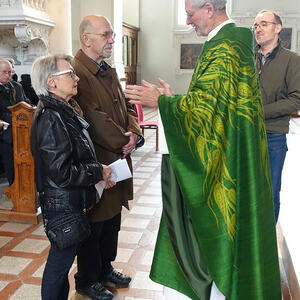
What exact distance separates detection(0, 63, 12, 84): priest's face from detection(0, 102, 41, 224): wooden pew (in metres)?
1.02

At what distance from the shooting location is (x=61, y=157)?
1.83 meters

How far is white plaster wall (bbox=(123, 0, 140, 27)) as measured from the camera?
16025 mm

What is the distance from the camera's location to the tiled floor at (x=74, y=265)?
2.53m

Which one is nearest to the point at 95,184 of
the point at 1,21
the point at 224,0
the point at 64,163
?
the point at 64,163

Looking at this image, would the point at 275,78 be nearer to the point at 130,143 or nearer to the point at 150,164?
the point at 130,143

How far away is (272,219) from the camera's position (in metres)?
1.96

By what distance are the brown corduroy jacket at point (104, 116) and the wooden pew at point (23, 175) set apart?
1.43m

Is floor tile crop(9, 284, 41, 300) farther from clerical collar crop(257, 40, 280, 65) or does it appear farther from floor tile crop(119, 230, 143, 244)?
clerical collar crop(257, 40, 280, 65)

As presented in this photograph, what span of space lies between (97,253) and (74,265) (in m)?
0.65

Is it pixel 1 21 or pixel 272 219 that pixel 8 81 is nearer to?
pixel 1 21

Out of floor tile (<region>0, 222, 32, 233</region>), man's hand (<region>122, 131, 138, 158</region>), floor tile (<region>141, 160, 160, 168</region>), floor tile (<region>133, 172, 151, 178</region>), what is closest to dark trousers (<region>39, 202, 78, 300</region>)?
man's hand (<region>122, 131, 138, 158</region>)

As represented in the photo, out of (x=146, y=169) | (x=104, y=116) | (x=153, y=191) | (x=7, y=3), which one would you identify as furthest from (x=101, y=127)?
(x=7, y=3)

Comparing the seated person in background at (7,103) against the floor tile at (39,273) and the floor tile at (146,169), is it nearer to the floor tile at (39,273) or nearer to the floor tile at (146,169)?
the floor tile at (39,273)

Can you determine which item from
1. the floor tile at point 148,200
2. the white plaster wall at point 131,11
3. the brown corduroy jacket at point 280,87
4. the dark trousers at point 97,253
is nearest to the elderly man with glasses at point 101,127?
the dark trousers at point 97,253
